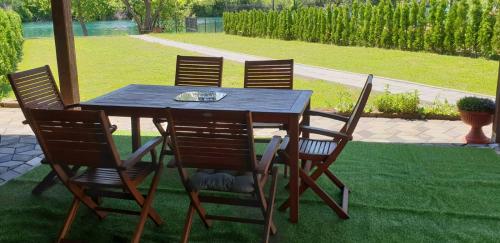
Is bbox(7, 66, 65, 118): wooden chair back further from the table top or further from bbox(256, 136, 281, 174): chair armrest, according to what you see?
bbox(256, 136, 281, 174): chair armrest

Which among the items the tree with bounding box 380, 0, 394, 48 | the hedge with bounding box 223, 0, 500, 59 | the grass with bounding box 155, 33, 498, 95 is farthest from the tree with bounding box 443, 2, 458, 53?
the tree with bounding box 380, 0, 394, 48

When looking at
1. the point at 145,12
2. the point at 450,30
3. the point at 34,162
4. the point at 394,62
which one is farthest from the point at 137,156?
the point at 145,12

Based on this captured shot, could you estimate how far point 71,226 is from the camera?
10.7ft

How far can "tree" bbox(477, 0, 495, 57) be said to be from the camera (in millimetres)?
9969

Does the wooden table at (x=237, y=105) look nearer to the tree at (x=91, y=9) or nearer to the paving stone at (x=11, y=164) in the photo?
the paving stone at (x=11, y=164)

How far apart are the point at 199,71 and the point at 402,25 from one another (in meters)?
8.49

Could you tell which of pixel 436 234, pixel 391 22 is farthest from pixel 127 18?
pixel 436 234

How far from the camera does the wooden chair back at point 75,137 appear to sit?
264 cm

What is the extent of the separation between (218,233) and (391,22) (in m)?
10.4

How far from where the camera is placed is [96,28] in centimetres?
2677

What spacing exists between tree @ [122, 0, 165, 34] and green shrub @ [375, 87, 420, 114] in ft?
57.3

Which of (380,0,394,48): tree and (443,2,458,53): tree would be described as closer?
(443,2,458,53): tree

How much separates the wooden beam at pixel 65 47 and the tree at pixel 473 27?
8.34 meters

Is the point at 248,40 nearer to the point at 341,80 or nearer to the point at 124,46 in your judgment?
the point at 124,46
